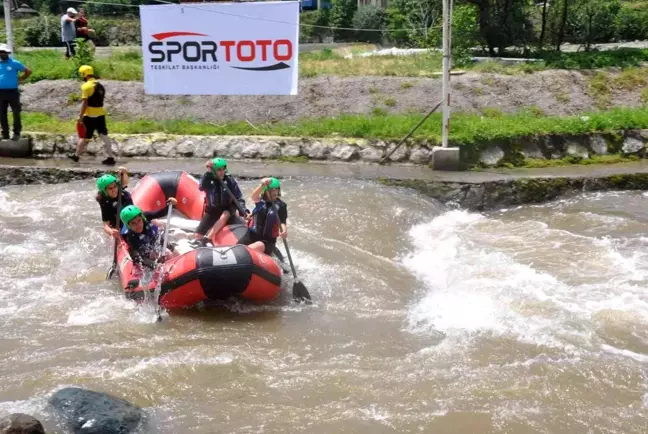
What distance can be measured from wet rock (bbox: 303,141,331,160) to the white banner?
0.94 m

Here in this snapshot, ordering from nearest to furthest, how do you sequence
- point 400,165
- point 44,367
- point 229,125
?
point 44,367 → point 400,165 → point 229,125

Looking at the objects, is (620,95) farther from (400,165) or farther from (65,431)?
(65,431)

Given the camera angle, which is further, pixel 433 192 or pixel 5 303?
pixel 433 192

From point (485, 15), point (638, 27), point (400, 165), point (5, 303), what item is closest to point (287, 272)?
point (5, 303)

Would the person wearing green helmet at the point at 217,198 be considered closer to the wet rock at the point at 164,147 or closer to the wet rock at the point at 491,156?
the wet rock at the point at 164,147

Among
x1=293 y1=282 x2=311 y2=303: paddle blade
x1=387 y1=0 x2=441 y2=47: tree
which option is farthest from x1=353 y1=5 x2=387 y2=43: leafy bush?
x1=293 y1=282 x2=311 y2=303: paddle blade

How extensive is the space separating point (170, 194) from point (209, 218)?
97cm

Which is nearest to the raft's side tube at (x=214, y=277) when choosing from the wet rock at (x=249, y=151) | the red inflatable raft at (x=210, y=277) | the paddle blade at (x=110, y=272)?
the red inflatable raft at (x=210, y=277)

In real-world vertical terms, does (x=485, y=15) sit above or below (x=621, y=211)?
above

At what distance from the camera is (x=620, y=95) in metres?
14.2

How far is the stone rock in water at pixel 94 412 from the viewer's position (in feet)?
14.9

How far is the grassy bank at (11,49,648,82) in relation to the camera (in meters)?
14.3

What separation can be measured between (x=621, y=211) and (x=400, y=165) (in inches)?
133

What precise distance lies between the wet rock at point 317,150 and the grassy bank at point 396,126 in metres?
0.34
